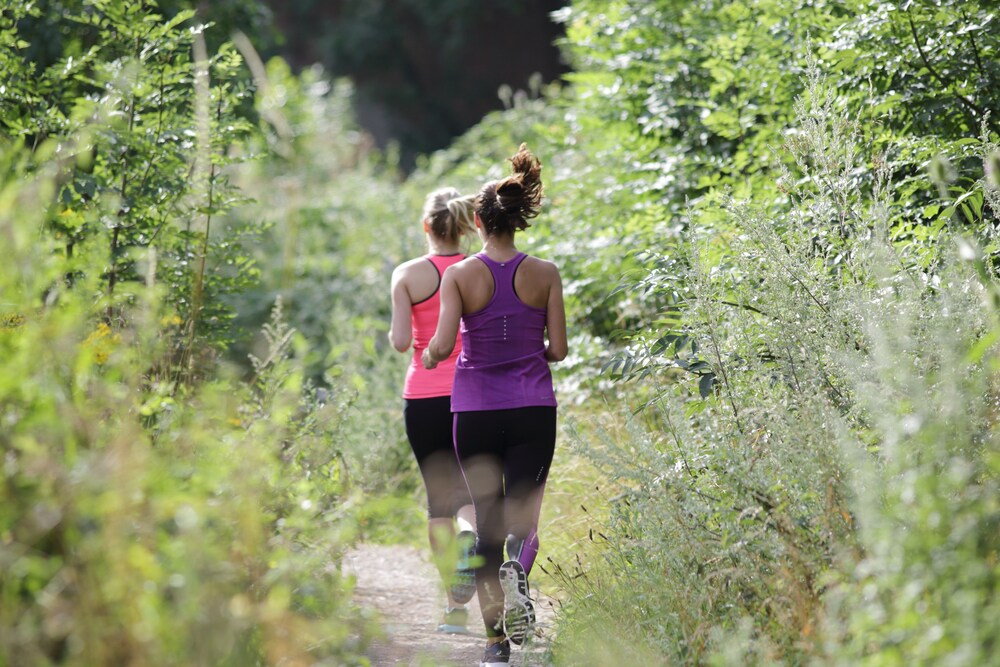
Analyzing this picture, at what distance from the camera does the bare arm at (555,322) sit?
438 cm

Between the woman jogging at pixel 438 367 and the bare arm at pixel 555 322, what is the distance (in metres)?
0.69

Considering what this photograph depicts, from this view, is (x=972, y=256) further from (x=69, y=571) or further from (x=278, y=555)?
(x=69, y=571)

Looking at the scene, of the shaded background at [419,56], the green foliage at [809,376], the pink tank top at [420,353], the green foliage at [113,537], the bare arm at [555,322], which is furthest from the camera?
the shaded background at [419,56]

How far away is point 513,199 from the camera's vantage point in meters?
4.29

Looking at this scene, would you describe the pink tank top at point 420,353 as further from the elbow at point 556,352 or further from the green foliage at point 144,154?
the green foliage at point 144,154

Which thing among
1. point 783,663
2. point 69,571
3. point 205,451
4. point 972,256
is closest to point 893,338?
point 972,256

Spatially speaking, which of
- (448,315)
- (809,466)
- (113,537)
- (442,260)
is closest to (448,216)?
(442,260)

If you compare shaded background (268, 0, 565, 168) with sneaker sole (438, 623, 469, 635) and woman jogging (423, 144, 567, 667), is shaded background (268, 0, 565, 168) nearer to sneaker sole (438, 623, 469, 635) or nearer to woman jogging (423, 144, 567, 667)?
sneaker sole (438, 623, 469, 635)

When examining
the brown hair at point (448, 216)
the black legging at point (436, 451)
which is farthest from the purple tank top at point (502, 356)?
the brown hair at point (448, 216)

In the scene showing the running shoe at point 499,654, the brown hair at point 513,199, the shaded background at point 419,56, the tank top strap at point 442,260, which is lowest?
the shaded background at point 419,56

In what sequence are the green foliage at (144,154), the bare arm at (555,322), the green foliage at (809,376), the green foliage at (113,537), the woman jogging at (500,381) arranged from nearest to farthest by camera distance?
the green foliage at (113,537), the green foliage at (809,376), the woman jogging at (500,381), the bare arm at (555,322), the green foliage at (144,154)

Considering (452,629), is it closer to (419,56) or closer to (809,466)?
(809,466)

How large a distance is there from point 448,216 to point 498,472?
1360mm

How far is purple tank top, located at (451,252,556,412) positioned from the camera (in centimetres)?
427
